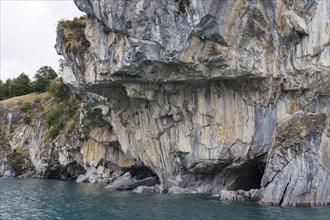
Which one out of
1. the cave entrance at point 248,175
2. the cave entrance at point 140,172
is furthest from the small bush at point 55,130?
the cave entrance at point 248,175

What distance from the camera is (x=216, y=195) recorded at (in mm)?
35562

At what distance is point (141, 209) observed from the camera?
92.0 feet

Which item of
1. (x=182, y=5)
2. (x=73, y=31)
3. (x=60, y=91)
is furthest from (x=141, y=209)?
(x=60, y=91)

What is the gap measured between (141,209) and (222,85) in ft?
44.2

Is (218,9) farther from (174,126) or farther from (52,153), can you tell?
(52,153)

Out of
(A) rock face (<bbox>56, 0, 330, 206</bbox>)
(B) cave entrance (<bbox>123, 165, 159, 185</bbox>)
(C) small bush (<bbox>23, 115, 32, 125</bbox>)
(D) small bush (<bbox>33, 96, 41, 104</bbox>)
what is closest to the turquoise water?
(A) rock face (<bbox>56, 0, 330, 206</bbox>)

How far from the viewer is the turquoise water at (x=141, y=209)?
25156 mm

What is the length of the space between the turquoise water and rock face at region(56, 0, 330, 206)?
10.8ft

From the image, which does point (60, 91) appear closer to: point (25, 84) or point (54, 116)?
point (54, 116)

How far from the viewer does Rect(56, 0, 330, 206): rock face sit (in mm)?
30078

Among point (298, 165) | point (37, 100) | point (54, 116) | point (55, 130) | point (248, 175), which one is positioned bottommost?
point (248, 175)

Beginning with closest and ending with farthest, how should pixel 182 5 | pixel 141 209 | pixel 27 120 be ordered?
pixel 141 209, pixel 182 5, pixel 27 120

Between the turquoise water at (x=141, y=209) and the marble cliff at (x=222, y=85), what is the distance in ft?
8.87

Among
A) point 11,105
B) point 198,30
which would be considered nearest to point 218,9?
point 198,30
